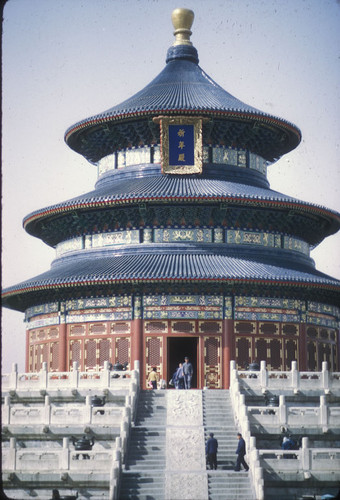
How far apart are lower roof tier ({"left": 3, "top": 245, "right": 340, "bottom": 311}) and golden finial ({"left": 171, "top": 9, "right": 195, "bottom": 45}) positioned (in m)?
15.5

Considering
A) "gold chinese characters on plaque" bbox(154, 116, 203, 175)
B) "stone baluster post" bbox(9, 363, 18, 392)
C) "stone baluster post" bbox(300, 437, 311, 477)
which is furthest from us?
"gold chinese characters on plaque" bbox(154, 116, 203, 175)

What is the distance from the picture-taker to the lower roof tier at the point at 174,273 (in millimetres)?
45000

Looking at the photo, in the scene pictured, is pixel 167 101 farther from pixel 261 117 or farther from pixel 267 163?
pixel 267 163

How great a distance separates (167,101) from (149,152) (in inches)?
115

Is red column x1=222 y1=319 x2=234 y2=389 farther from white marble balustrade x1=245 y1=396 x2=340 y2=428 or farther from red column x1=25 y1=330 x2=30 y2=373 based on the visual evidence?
white marble balustrade x1=245 y1=396 x2=340 y2=428

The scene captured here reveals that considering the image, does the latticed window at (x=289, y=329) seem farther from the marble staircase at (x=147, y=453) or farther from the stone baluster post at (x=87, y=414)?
the stone baluster post at (x=87, y=414)

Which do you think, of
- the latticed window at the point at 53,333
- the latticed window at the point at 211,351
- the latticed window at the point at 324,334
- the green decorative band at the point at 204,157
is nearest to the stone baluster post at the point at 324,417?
the latticed window at the point at 211,351

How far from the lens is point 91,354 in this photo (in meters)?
47.1

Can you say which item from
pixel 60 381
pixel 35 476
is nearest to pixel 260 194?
pixel 60 381

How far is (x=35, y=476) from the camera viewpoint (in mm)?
30000

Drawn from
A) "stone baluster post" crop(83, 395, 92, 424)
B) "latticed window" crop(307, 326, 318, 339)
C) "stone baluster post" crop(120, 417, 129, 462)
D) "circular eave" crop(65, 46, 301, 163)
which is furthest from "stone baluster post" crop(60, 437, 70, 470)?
"circular eave" crop(65, 46, 301, 163)

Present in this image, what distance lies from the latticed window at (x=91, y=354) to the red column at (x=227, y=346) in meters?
6.14

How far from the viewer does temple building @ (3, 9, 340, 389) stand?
152 ft


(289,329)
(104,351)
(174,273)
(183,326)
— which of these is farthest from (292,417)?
(104,351)
